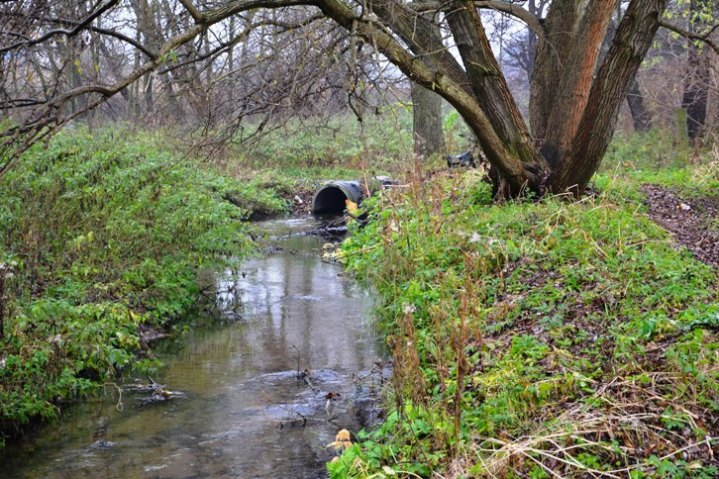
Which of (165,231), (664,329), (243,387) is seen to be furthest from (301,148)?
(664,329)

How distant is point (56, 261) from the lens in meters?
8.50

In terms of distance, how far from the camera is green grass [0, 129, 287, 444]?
20.1 ft

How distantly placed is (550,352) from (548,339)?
32cm

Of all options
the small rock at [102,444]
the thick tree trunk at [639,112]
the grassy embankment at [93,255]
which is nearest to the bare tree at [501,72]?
the grassy embankment at [93,255]

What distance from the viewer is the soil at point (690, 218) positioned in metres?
8.27

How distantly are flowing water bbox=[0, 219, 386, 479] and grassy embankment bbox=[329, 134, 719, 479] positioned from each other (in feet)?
1.81

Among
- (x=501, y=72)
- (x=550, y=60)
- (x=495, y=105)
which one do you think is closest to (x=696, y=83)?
(x=550, y=60)

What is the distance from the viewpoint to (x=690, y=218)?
9.97 metres

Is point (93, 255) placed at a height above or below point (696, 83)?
below

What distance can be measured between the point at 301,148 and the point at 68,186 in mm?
17506

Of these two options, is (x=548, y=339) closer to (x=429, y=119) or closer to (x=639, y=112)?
(x=429, y=119)

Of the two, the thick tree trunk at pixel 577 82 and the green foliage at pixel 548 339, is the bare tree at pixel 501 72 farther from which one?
the green foliage at pixel 548 339

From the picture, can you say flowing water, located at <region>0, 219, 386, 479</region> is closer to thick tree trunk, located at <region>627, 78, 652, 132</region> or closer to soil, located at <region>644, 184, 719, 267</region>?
soil, located at <region>644, 184, 719, 267</region>

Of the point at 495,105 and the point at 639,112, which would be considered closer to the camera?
the point at 495,105
